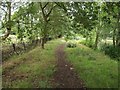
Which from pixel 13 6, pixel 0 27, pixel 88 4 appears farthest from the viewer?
pixel 13 6

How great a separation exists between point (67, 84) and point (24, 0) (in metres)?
8.74

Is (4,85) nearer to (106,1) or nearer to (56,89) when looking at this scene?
(56,89)

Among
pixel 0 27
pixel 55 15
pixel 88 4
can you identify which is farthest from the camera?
pixel 55 15

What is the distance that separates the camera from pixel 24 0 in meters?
18.7

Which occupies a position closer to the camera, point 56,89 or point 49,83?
point 56,89

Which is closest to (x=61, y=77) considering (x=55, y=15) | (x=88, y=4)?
(x=88, y=4)

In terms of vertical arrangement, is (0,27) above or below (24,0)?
below

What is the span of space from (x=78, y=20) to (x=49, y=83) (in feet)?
13.8

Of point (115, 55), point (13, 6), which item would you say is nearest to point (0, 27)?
point (13, 6)

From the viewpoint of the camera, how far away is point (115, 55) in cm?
2841

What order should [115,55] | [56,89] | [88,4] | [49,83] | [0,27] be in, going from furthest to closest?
[115,55] → [0,27] → [88,4] → [49,83] → [56,89]

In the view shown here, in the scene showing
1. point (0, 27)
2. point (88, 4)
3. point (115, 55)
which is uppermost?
point (88, 4)

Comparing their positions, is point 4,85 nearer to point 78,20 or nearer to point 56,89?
point 56,89

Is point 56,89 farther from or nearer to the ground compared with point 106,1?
nearer to the ground
